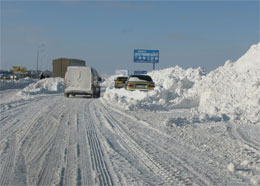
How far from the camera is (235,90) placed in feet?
50.0

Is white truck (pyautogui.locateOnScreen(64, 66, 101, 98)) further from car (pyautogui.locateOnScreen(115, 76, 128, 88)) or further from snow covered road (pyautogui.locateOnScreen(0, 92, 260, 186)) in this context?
car (pyautogui.locateOnScreen(115, 76, 128, 88))

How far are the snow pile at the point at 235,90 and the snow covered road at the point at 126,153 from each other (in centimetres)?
143

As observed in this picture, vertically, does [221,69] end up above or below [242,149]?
above

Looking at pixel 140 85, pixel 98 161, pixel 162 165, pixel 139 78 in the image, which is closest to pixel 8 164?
pixel 98 161

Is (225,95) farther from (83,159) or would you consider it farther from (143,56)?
(143,56)

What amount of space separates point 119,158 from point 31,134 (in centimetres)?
325

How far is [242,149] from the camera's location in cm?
782

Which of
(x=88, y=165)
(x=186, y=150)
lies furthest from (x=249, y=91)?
(x=88, y=165)

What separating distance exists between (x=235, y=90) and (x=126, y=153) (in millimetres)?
9042

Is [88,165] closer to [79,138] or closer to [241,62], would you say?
[79,138]

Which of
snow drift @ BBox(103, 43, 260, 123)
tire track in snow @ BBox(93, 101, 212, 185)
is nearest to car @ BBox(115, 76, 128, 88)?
Result: snow drift @ BBox(103, 43, 260, 123)

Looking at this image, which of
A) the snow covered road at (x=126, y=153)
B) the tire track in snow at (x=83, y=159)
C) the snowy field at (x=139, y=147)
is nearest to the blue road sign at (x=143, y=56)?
the snowy field at (x=139, y=147)

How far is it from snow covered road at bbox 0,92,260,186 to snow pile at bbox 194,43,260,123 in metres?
1.43

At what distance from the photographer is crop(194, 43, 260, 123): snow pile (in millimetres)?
12906
